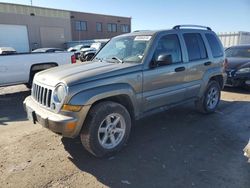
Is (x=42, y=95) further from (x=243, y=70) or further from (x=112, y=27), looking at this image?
(x=112, y=27)

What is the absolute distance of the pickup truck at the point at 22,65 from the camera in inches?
293

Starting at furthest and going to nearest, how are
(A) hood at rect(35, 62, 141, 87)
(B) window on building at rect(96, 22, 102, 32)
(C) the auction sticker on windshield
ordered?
(B) window on building at rect(96, 22, 102, 32), (C) the auction sticker on windshield, (A) hood at rect(35, 62, 141, 87)

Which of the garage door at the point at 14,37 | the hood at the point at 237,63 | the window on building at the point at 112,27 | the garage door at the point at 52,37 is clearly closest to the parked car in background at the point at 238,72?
the hood at the point at 237,63

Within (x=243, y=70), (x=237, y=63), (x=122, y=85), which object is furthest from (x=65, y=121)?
(x=237, y=63)

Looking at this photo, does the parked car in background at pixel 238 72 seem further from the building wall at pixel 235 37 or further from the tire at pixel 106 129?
the building wall at pixel 235 37

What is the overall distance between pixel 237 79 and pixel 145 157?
18.7ft

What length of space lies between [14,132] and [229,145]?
4119 mm

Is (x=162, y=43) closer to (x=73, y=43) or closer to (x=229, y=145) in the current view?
(x=229, y=145)

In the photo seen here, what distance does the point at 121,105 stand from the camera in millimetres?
3891

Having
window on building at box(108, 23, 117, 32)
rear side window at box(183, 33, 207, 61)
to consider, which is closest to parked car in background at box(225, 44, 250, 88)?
rear side window at box(183, 33, 207, 61)

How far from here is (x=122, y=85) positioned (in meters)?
3.85

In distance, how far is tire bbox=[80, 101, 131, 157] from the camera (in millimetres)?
3572

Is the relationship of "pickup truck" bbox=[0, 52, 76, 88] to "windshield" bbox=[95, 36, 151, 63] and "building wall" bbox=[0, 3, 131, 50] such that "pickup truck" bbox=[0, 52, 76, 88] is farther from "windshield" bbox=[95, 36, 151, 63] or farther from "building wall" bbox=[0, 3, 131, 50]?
"building wall" bbox=[0, 3, 131, 50]

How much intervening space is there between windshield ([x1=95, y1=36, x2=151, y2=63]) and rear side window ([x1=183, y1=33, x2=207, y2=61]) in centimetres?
108
